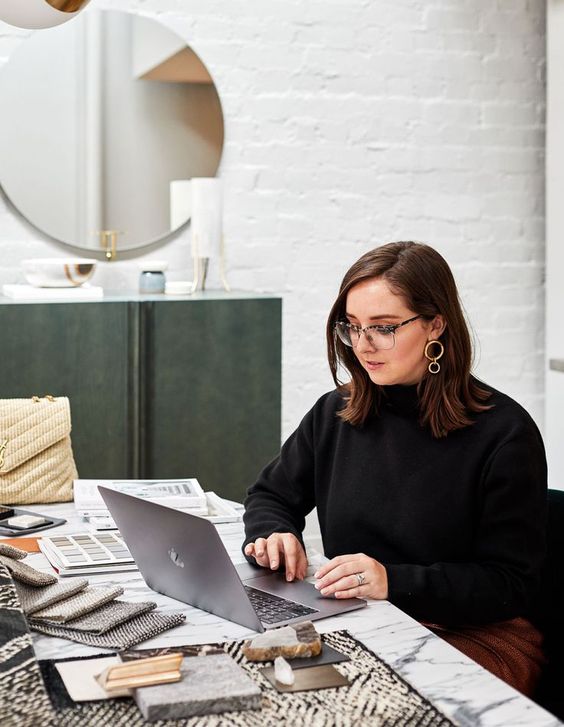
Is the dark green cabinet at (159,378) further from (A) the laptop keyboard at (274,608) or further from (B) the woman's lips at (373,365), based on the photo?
(A) the laptop keyboard at (274,608)

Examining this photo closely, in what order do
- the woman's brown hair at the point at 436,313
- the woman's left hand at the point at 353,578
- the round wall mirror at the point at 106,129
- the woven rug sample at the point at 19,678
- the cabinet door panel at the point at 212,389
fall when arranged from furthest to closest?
the round wall mirror at the point at 106,129 → the cabinet door panel at the point at 212,389 → the woman's brown hair at the point at 436,313 → the woman's left hand at the point at 353,578 → the woven rug sample at the point at 19,678

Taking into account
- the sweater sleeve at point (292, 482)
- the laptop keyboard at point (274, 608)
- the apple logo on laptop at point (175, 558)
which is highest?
the sweater sleeve at point (292, 482)

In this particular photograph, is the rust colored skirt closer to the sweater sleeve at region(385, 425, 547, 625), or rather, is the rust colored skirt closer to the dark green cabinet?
the sweater sleeve at region(385, 425, 547, 625)

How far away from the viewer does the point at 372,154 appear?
4180mm

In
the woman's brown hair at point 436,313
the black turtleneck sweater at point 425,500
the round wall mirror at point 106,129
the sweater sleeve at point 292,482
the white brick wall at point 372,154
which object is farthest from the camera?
the white brick wall at point 372,154

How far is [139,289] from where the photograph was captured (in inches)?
145

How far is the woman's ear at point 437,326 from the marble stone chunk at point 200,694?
913mm

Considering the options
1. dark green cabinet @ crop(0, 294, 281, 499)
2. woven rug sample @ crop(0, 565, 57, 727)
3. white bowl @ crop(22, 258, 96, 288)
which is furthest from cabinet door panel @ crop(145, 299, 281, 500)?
woven rug sample @ crop(0, 565, 57, 727)

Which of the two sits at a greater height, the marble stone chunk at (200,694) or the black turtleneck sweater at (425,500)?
the black turtleneck sweater at (425,500)

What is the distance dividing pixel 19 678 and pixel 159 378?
6.73 ft

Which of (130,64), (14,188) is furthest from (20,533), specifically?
(130,64)

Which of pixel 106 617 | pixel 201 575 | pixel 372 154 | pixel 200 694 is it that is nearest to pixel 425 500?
pixel 201 575

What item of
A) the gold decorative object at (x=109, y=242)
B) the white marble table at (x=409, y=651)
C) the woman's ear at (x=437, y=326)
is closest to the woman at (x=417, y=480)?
the woman's ear at (x=437, y=326)

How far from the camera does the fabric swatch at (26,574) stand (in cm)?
174
